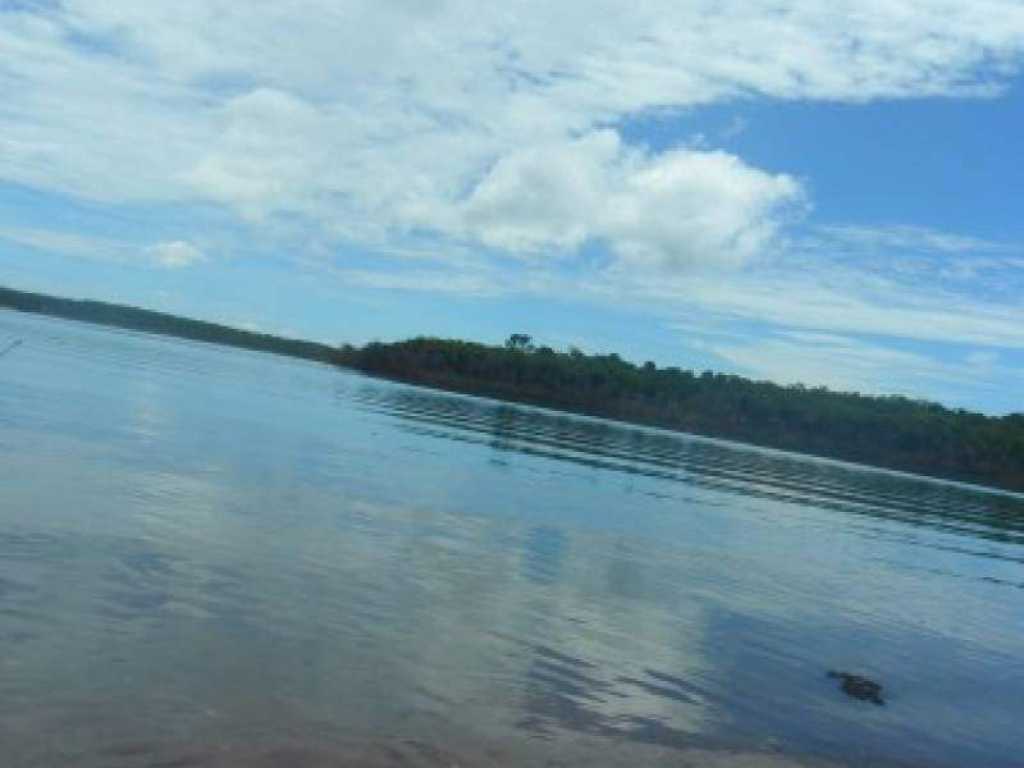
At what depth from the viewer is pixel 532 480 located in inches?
2181

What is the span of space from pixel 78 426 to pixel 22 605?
1135 inches

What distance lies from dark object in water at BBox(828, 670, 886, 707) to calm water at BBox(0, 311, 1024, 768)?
16.2 inches

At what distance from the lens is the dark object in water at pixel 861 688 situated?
21906 millimetres

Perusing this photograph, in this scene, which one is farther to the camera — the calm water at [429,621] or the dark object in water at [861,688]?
the dark object in water at [861,688]

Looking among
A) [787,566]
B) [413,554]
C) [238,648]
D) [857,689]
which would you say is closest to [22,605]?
[238,648]

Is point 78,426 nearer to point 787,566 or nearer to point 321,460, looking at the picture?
point 321,460

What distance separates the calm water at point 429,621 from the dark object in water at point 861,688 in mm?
410

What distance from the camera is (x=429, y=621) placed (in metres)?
21.4

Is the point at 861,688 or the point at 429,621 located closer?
the point at 429,621

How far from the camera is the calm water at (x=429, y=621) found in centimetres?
1475

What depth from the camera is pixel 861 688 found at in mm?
22172

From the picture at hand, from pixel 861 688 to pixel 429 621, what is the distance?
333 inches

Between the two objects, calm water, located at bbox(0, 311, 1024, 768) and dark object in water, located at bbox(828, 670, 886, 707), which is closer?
calm water, located at bbox(0, 311, 1024, 768)

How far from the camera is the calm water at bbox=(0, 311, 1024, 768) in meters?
14.8
